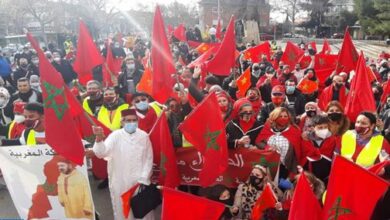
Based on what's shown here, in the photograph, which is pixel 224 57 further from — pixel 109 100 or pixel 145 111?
pixel 109 100

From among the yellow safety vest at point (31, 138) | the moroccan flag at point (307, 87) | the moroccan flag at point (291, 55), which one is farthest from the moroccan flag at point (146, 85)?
the moroccan flag at point (291, 55)

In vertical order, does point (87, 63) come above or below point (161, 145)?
above

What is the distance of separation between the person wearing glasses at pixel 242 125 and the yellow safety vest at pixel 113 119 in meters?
1.53

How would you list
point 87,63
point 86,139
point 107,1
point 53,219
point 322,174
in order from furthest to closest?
1. point 107,1
2. point 87,63
3. point 86,139
4. point 322,174
5. point 53,219

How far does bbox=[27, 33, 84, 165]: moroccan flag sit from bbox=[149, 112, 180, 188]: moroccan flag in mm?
830

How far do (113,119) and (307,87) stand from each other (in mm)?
3821

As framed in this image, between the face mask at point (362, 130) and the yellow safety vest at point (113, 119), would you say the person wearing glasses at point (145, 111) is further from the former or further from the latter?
the face mask at point (362, 130)

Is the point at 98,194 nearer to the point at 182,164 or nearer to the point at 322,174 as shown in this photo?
the point at 182,164

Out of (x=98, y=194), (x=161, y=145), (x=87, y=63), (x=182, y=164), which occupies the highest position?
(x=87, y=63)

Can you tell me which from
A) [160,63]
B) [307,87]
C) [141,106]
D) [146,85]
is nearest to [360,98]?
[307,87]

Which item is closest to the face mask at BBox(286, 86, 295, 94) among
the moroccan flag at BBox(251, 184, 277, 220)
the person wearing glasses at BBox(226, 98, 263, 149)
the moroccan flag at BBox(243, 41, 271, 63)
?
the person wearing glasses at BBox(226, 98, 263, 149)

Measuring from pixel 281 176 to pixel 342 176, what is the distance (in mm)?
1333

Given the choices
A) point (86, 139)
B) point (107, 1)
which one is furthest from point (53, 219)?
point (107, 1)

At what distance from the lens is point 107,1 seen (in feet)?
120
